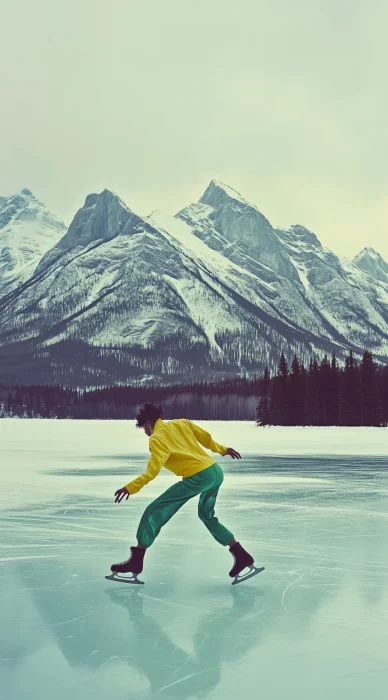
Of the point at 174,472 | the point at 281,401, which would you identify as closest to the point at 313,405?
the point at 281,401

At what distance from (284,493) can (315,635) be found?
42.3ft

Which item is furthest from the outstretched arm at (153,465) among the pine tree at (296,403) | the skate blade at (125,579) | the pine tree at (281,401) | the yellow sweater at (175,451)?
the pine tree at (281,401)

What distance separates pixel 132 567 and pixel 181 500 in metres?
1.17

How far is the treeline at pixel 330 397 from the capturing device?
98312mm

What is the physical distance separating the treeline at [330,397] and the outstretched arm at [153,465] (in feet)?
297

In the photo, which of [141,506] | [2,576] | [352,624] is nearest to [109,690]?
[352,624]

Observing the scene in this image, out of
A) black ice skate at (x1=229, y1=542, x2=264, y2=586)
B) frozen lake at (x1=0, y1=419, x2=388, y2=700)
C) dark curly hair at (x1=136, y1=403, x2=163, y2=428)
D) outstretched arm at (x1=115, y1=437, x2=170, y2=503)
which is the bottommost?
frozen lake at (x1=0, y1=419, x2=388, y2=700)

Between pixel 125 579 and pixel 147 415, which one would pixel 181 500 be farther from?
pixel 125 579

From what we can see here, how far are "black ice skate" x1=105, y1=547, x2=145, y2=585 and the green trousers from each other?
0.54 feet

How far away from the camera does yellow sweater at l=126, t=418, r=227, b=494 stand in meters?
8.96

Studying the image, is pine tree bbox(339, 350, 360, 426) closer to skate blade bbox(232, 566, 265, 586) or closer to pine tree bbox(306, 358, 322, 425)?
pine tree bbox(306, 358, 322, 425)

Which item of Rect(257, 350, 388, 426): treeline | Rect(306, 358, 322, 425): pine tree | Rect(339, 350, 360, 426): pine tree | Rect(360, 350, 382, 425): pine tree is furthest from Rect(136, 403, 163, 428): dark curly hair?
Rect(306, 358, 322, 425): pine tree

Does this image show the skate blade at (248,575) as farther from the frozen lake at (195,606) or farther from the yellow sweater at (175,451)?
the yellow sweater at (175,451)

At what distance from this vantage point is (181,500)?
9.50 meters
